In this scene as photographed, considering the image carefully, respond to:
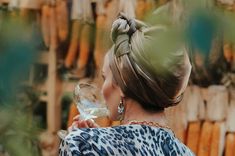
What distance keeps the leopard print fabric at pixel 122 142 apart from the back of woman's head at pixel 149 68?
2.9 inches

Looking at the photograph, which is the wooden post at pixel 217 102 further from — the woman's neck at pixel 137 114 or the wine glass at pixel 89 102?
the woman's neck at pixel 137 114

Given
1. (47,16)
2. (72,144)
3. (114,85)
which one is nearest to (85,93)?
(114,85)

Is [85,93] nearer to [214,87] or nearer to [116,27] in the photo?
[116,27]

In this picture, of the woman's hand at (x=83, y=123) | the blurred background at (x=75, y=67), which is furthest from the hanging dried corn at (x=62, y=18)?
the woman's hand at (x=83, y=123)

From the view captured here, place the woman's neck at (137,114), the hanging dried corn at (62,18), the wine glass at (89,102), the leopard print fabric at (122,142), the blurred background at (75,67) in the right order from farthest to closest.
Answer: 1. the hanging dried corn at (62,18)
2. the blurred background at (75,67)
3. the wine glass at (89,102)
4. the woman's neck at (137,114)
5. the leopard print fabric at (122,142)

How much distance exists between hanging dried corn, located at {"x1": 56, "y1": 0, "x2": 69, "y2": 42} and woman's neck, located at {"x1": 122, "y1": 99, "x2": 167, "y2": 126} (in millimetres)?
2178

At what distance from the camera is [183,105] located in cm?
391

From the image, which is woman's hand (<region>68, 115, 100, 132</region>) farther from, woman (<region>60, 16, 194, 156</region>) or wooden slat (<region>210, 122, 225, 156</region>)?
wooden slat (<region>210, 122, 225, 156</region>)

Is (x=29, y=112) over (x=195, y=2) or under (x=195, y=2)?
under

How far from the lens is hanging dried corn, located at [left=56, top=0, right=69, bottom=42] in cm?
409

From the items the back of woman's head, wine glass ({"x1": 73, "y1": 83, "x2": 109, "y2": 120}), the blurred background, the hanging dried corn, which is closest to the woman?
the back of woman's head

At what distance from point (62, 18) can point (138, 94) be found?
222cm

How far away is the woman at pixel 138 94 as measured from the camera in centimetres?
189

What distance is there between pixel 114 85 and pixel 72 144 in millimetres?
221
